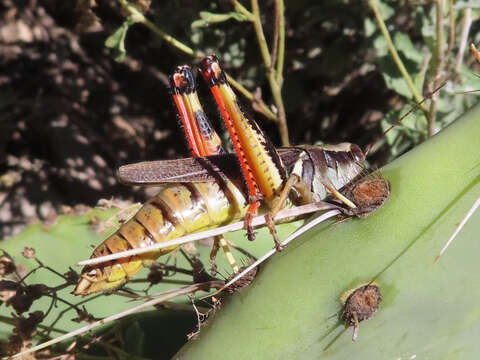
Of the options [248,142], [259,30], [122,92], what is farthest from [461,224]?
[122,92]

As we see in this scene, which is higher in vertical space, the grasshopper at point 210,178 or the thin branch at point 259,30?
the thin branch at point 259,30

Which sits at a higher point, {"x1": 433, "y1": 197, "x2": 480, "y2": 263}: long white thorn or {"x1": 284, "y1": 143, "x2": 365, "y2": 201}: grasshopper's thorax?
{"x1": 433, "y1": 197, "x2": 480, "y2": 263}: long white thorn

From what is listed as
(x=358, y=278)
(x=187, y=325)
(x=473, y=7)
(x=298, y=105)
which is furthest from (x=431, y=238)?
(x=298, y=105)

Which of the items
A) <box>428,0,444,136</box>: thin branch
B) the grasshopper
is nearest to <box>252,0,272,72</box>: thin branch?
the grasshopper

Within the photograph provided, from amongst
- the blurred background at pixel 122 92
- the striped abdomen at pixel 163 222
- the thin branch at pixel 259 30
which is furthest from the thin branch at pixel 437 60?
the striped abdomen at pixel 163 222

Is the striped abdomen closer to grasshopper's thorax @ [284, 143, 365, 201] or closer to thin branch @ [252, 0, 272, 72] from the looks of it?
grasshopper's thorax @ [284, 143, 365, 201]

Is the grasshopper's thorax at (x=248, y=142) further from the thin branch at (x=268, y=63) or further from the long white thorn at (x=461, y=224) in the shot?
the long white thorn at (x=461, y=224)

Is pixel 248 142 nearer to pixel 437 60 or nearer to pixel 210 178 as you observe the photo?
pixel 210 178

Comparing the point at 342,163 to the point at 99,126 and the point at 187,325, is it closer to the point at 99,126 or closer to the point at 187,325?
the point at 187,325
